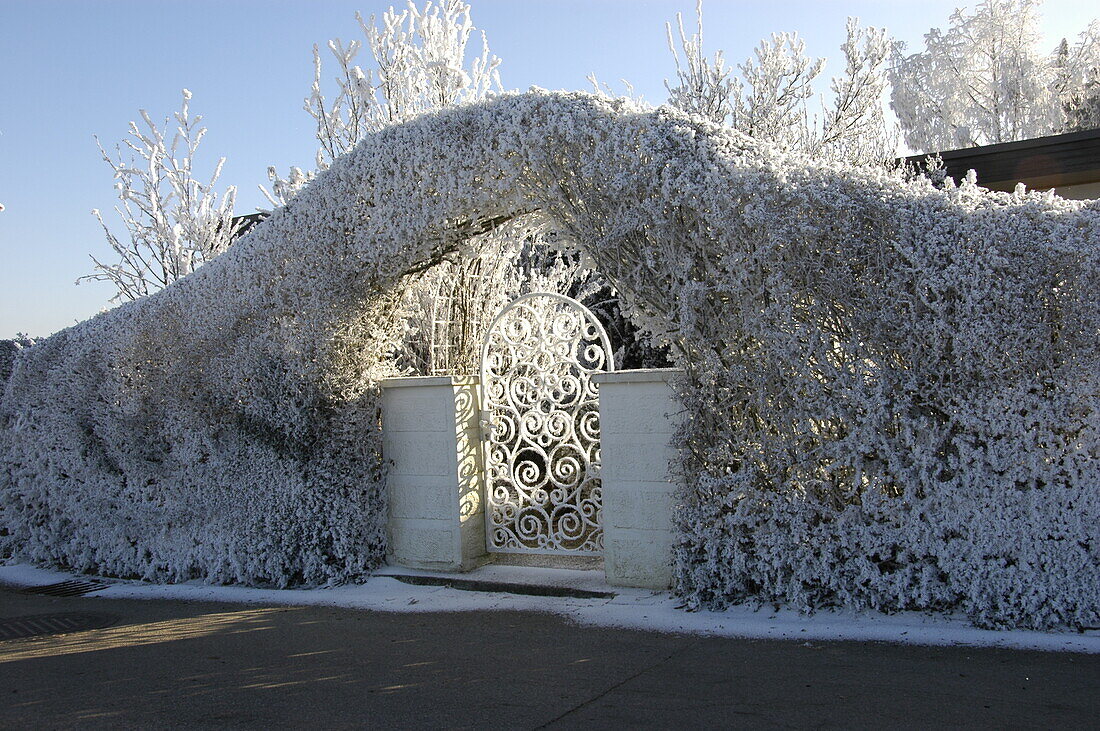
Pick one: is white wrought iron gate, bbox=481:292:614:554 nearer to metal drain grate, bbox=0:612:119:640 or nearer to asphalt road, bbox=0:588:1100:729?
asphalt road, bbox=0:588:1100:729

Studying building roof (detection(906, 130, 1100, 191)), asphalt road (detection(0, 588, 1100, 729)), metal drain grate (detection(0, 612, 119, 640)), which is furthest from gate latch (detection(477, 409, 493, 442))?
building roof (detection(906, 130, 1100, 191))

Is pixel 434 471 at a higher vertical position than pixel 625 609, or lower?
higher

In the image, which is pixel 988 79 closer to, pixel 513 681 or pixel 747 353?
pixel 747 353

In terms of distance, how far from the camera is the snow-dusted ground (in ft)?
15.1

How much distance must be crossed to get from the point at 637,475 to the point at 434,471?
173 centimetres

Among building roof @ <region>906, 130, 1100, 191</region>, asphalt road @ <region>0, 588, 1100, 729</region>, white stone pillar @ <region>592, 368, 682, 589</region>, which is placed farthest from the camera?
building roof @ <region>906, 130, 1100, 191</region>

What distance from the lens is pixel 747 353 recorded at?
17.0 ft

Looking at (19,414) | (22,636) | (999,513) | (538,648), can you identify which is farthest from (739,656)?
(19,414)

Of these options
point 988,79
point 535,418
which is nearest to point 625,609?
point 535,418

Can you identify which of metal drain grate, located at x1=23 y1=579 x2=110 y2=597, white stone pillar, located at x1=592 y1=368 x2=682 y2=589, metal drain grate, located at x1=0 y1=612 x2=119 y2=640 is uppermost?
white stone pillar, located at x1=592 y1=368 x2=682 y2=589

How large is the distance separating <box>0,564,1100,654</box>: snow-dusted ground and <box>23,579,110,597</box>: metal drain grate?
0.16m

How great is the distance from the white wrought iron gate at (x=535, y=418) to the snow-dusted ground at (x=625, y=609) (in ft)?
1.13

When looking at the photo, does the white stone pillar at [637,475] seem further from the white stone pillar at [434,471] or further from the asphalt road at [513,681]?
the white stone pillar at [434,471]

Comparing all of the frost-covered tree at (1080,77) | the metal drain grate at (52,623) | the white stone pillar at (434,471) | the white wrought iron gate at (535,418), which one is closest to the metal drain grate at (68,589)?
the metal drain grate at (52,623)
